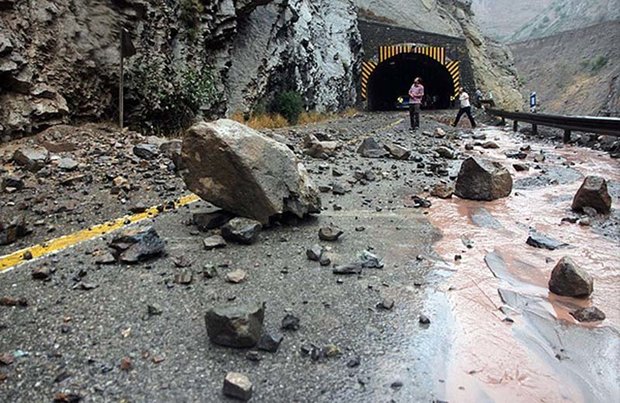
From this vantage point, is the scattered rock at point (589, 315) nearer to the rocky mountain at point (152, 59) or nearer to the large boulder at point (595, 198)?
the large boulder at point (595, 198)

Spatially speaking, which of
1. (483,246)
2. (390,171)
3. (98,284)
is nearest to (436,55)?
(390,171)

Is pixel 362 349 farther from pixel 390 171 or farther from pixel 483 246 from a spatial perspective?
pixel 390 171

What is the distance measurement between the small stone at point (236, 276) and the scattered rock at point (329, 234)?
0.97 meters

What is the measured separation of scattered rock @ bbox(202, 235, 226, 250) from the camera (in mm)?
3586

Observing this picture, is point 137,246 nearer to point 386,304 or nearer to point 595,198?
point 386,304

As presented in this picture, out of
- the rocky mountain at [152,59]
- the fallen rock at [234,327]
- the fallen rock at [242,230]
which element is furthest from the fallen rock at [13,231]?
the rocky mountain at [152,59]

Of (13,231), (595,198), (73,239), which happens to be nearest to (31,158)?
(13,231)

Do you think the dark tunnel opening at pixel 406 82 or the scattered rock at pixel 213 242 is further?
the dark tunnel opening at pixel 406 82

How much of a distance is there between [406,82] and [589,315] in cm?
4066

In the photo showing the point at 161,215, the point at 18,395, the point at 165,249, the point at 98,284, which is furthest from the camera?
the point at 161,215

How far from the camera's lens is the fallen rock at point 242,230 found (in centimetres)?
370

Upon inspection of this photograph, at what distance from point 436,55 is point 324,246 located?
2883 cm

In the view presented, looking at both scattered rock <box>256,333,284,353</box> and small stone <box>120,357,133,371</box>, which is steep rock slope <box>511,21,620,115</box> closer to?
scattered rock <box>256,333,284,353</box>

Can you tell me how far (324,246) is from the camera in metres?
3.80
